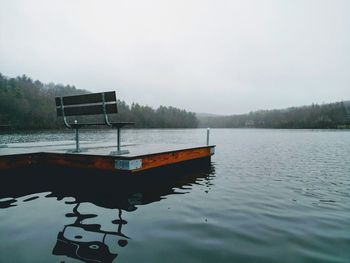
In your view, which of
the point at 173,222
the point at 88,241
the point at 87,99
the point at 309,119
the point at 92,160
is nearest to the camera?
the point at 88,241

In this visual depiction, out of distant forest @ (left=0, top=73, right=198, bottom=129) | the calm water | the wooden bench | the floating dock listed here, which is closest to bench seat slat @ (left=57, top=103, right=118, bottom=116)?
the wooden bench

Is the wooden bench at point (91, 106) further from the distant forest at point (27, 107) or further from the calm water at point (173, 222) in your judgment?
the distant forest at point (27, 107)

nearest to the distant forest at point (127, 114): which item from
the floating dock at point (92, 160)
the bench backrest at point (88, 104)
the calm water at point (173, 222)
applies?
the floating dock at point (92, 160)

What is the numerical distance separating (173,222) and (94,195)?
102 inches

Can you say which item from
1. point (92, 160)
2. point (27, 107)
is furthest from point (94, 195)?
point (27, 107)

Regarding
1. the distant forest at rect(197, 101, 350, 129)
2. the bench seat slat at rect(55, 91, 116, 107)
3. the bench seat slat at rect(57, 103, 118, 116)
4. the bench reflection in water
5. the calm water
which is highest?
the distant forest at rect(197, 101, 350, 129)

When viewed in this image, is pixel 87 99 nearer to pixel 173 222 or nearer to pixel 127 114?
pixel 173 222

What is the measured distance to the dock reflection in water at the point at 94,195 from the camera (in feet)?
10.6

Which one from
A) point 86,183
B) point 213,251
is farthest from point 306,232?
point 86,183

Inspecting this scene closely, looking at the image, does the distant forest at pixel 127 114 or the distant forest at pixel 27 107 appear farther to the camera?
the distant forest at pixel 127 114

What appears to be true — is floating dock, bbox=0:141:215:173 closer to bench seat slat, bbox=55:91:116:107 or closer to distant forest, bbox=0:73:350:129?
bench seat slat, bbox=55:91:116:107

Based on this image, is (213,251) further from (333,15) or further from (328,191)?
(333,15)

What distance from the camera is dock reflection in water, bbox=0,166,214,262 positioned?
324 cm

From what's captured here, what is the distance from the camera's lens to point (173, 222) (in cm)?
436
